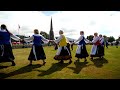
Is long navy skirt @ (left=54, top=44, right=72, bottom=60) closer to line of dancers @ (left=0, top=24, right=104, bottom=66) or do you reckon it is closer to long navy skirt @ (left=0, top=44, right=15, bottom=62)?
line of dancers @ (left=0, top=24, right=104, bottom=66)

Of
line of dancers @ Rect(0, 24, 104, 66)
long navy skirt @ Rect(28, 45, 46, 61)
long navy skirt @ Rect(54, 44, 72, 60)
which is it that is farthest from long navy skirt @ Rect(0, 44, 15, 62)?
long navy skirt @ Rect(54, 44, 72, 60)

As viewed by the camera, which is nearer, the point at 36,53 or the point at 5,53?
the point at 5,53

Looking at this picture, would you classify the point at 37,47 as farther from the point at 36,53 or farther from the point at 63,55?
the point at 63,55

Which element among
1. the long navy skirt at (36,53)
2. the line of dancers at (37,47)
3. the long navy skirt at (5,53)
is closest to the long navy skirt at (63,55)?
the line of dancers at (37,47)

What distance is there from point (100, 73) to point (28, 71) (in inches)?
120

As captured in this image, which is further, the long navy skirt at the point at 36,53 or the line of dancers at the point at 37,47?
the long navy skirt at the point at 36,53

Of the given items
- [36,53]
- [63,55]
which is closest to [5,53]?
[36,53]

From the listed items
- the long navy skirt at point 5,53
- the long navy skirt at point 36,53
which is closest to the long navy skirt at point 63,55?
the long navy skirt at point 36,53

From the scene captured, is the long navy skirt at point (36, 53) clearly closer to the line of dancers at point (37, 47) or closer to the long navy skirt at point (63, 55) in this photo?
the line of dancers at point (37, 47)

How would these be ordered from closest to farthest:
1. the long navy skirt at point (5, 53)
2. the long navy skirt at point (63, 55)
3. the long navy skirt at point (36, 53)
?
the long navy skirt at point (5, 53)
the long navy skirt at point (36, 53)
the long navy skirt at point (63, 55)

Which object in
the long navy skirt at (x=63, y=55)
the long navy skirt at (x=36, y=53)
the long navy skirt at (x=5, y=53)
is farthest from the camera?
the long navy skirt at (x=63, y=55)
